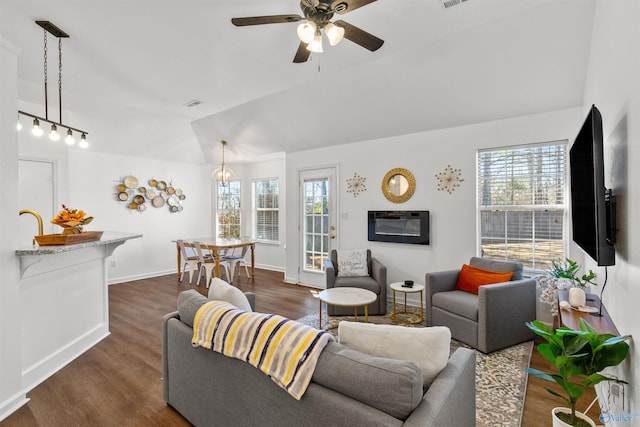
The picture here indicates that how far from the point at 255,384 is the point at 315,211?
13.4 ft

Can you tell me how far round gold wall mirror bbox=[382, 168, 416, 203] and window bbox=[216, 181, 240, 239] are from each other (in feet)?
13.8

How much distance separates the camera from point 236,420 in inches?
63.3

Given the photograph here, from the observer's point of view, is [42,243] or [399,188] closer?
[42,243]

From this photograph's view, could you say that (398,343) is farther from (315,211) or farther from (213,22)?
(315,211)

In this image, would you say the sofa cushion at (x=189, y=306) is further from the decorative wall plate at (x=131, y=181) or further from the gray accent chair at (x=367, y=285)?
the decorative wall plate at (x=131, y=181)

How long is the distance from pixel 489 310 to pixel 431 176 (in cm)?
197

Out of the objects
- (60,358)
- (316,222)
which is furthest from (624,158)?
(60,358)

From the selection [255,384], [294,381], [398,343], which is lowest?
[255,384]

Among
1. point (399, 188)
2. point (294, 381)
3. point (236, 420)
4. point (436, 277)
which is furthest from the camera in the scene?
point (399, 188)

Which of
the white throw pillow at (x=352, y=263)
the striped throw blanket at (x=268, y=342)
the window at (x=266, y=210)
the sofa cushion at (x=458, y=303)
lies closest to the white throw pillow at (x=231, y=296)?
the striped throw blanket at (x=268, y=342)

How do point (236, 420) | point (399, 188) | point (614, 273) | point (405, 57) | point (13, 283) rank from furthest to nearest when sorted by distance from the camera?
point (399, 188), point (405, 57), point (13, 283), point (614, 273), point (236, 420)

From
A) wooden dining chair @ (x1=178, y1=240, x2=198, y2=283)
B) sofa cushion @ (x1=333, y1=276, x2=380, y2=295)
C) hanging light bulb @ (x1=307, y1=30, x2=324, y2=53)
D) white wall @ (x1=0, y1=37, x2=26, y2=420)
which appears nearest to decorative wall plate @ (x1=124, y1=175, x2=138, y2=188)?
wooden dining chair @ (x1=178, y1=240, x2=198, y2=283)

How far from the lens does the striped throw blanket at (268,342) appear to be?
132 centimetres

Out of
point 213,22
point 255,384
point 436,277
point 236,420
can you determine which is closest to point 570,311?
point 436,277
